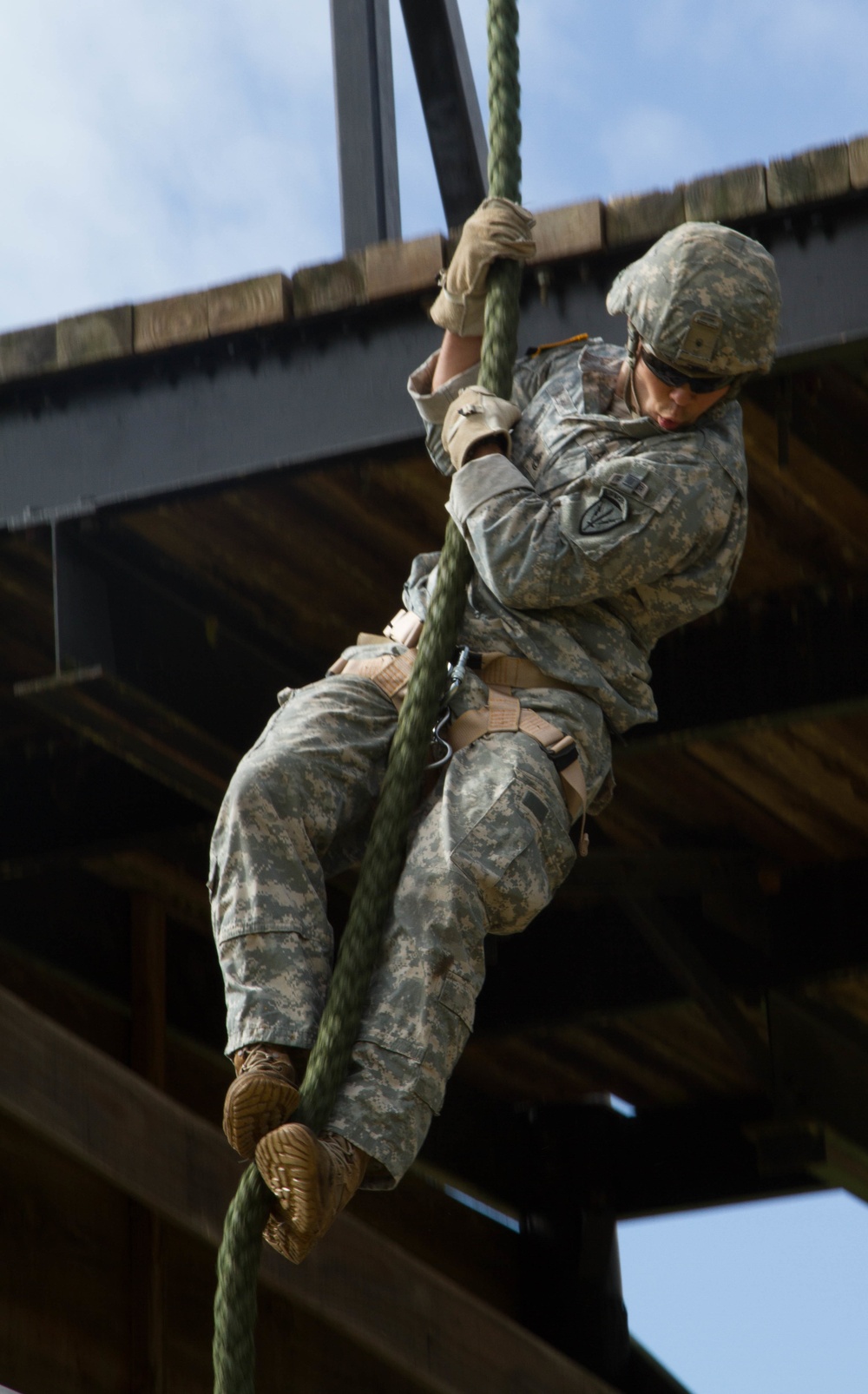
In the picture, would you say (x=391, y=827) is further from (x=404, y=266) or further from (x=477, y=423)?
(x=404, y=266)

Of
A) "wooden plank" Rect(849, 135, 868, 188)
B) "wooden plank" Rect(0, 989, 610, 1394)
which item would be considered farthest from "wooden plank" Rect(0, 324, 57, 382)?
"wooden plank" Rect(849, 135, 868, 188)

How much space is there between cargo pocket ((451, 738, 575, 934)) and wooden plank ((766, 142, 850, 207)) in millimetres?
1575

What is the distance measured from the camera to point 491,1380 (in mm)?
6527

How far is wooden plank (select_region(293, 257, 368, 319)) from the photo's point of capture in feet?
16.8

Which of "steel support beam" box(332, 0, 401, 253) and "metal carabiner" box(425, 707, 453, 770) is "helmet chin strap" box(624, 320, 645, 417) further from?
"steel support beam" box(332, 0, 401, 253)

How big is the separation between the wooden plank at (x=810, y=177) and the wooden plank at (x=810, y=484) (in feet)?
1.79

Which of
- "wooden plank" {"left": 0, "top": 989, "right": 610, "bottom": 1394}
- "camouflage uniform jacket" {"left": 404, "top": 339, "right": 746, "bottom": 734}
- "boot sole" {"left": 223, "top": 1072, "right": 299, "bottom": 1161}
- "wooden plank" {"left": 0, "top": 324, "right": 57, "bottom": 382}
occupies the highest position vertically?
"wooden plank" {"left": 0, "top": 324, "right": 57, "bottom": 382}

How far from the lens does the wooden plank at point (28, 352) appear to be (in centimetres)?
538

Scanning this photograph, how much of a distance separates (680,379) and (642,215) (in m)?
0.92

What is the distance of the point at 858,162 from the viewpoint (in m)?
4.70

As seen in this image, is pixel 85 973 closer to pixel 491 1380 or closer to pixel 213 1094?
pixel 213 1094

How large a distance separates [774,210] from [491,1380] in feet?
12.0

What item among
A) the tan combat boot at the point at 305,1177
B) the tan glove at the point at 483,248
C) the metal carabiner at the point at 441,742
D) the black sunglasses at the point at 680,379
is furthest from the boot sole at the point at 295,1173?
the tan glove at the point at 483,248

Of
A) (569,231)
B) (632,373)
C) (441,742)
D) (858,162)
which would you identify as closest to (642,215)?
(569,231)
